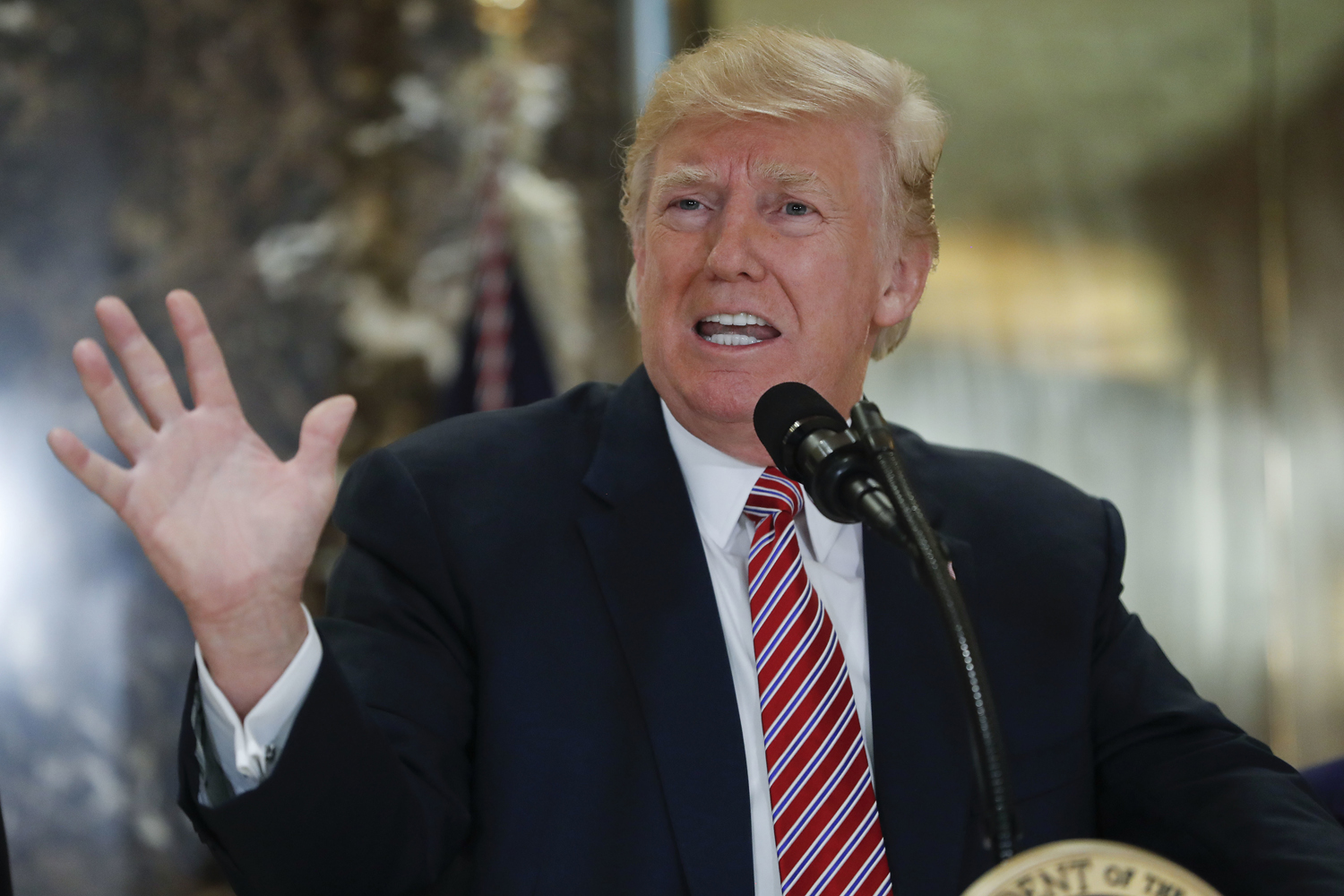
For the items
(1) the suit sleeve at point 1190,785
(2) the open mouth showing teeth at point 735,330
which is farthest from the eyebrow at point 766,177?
(1) the suit sleeve at point 1190,785

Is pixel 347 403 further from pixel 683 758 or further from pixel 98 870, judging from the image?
pixel 98 870

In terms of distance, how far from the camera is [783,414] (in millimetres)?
1077

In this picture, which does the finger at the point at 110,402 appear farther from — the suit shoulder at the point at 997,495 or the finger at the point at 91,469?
the suit shoulder at the point at 997,495

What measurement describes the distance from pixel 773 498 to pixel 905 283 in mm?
477

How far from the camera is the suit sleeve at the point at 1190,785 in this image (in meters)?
1.30

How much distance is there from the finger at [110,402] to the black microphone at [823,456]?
516 mm

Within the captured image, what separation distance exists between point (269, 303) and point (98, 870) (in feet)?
4.87

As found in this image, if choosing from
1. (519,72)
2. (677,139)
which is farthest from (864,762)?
(519,72)

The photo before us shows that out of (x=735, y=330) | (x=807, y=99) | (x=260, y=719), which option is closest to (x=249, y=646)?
(x=260, y=719)

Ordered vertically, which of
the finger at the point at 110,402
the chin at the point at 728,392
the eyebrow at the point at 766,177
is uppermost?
the eyebrow at the point at 766,177

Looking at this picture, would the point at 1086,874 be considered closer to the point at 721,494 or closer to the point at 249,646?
the point at 249,646

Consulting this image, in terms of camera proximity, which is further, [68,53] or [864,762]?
[68,53]

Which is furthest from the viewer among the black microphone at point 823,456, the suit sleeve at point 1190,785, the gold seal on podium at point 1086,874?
the suit sleeve at point 1190,785

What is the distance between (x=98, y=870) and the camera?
3.04 meters
